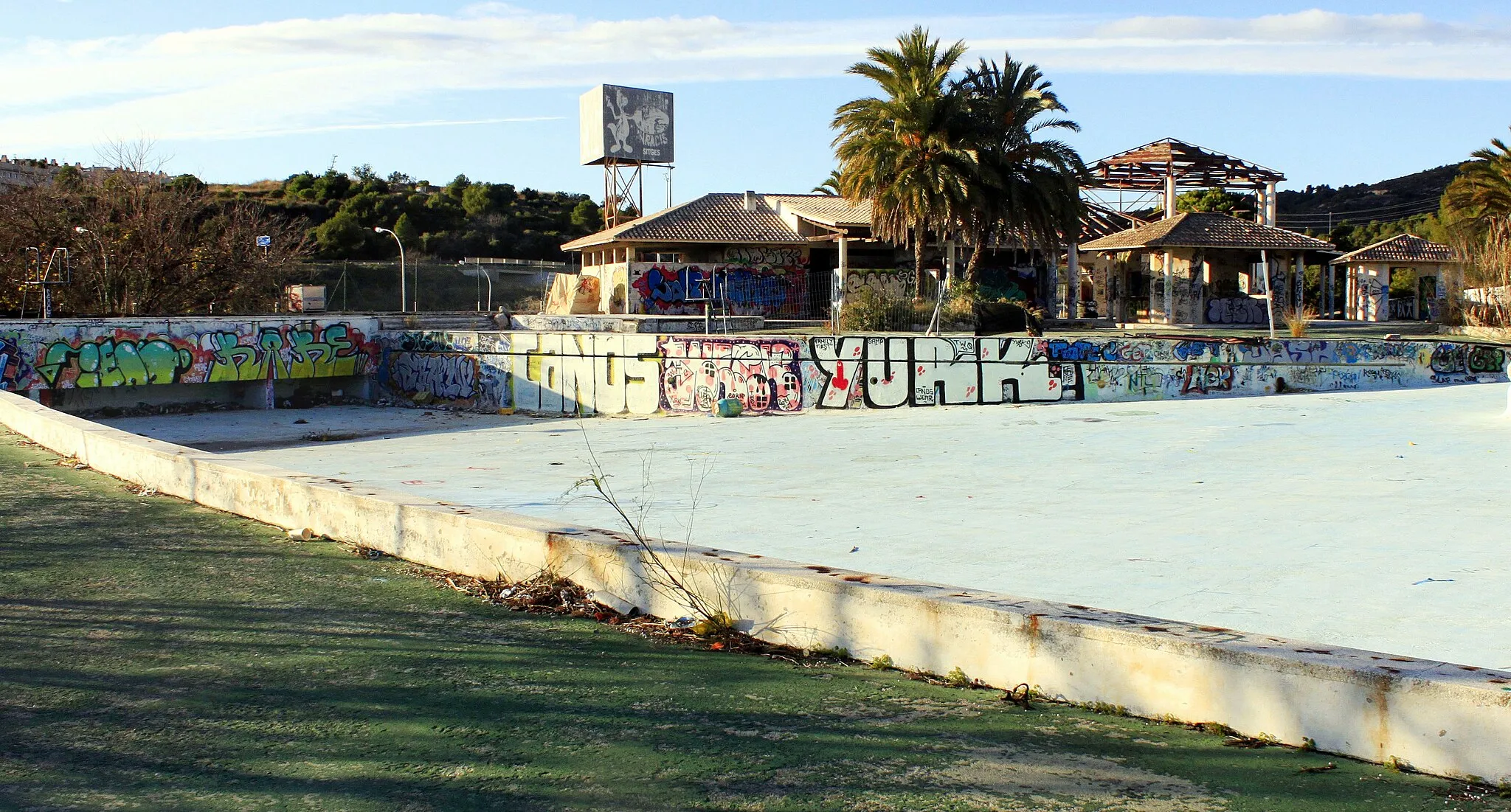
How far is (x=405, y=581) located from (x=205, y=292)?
30.6m

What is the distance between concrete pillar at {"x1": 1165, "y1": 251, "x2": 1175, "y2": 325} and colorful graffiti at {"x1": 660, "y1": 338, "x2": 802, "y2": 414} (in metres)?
18.7

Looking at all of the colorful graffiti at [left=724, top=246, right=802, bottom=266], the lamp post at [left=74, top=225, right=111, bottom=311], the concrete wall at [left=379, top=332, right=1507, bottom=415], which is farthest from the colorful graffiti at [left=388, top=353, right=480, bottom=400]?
the colorful graffiti at [left=724, top=246, right=802, bottom=266]

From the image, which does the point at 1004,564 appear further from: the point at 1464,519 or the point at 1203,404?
the point at 1203,404

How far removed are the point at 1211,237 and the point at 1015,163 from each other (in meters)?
6.41

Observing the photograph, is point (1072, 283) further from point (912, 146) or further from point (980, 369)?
point (980, 369)

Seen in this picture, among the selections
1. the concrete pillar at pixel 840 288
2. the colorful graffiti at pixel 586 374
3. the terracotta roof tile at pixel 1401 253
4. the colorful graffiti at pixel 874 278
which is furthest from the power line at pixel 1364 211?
the colorful graffiti at pixel 586 374

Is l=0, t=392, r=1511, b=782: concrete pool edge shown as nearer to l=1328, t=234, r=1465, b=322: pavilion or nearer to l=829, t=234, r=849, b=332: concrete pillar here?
l=829, t=234, r=849, b=332: concrete pillar

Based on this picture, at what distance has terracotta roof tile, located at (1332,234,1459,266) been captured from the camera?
43.8 metres

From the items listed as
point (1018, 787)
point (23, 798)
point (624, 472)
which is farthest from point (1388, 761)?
point (624, 472)

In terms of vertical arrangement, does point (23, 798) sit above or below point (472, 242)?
below

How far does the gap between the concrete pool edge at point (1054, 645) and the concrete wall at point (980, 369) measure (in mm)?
14889

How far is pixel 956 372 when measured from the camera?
21547 mm

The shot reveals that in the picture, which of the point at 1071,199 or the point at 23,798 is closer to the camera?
the point at 23,798

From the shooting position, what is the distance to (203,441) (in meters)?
21.0
